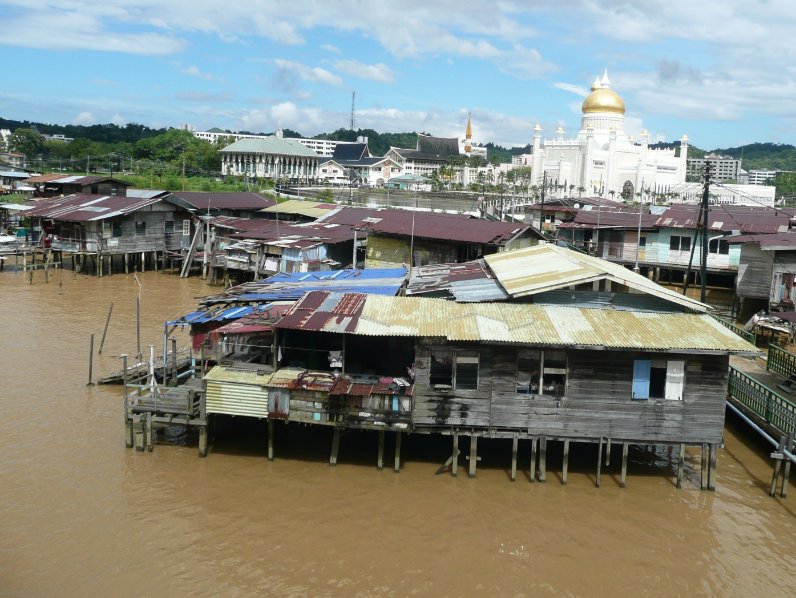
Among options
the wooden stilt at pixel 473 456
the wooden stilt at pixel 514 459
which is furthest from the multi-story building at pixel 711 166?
the wooden stilt at pixel 473 456

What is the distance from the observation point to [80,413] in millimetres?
20406

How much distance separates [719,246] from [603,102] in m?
55.2

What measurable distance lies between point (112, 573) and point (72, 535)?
1.72 m

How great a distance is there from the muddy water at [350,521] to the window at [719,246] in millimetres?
23361

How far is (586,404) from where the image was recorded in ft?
54.0

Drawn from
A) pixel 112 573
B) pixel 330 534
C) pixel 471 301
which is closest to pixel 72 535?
pixel 112 573

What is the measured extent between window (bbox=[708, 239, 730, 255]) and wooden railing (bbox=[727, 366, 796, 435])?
2144 centimetres

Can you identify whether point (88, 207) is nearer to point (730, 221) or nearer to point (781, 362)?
point (730, 221)

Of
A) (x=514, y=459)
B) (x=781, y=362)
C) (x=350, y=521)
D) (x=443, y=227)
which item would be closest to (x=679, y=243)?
(x=443, y=227)

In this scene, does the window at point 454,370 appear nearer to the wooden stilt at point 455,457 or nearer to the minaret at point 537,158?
the wooden stilt at point 455,457

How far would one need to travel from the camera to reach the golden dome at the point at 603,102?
91.1 meters

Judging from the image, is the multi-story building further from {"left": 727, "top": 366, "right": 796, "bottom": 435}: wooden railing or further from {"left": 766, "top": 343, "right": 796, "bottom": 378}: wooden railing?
{"left": 727, "top": 366, "right": 796, "bottom": 435}: wooden railing

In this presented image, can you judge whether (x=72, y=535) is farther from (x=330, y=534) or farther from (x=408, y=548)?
(x=408, y=548)

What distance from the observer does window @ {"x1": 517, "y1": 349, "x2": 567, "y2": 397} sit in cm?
1638
